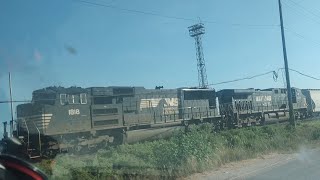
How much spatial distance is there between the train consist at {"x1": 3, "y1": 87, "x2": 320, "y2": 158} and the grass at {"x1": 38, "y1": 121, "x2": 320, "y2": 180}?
253 cm

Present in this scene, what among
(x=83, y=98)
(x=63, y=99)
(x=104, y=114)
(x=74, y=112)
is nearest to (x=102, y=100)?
(x=104, y=114)

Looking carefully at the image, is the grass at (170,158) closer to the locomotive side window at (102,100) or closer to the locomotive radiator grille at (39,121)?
the locomotive radiator grille at (39,121)

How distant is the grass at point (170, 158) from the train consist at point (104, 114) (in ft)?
8.30

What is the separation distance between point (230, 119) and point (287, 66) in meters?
8.00

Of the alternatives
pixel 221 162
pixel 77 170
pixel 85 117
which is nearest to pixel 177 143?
pixel 221 162

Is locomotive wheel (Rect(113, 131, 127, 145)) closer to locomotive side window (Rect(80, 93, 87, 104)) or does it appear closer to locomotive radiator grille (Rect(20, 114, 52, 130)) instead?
locomotive side window (Rect(80, 93, 87, 104))

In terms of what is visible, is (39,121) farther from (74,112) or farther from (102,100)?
(102,100)

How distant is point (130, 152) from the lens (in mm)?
17656

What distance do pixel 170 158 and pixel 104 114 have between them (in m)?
8.47

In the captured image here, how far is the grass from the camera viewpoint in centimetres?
1195

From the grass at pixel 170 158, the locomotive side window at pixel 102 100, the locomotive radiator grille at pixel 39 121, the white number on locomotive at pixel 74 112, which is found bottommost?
the grass at pixel 170 158

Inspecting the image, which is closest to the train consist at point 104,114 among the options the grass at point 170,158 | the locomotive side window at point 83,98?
the locomotive side window at point 83,98

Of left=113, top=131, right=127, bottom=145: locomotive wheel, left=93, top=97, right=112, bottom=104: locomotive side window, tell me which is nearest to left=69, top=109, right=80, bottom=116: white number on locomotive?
left=93, top=97, right=112, bottom=104: locomotive side window

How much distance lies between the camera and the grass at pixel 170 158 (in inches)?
471
